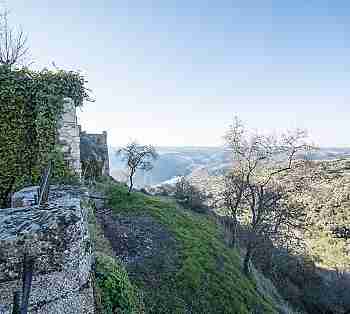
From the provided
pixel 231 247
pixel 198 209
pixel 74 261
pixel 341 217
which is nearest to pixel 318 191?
pixel 341 217

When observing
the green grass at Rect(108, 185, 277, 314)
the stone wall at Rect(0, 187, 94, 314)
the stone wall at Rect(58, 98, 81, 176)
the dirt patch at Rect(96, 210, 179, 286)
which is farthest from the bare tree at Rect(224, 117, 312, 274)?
the stone wall at Rect(0, 187, 94, 314)

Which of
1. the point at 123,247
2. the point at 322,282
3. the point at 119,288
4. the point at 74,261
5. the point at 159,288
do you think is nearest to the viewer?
the point at 74,261

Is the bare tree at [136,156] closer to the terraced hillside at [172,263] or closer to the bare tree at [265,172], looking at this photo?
the terraced hillside at [172,263]

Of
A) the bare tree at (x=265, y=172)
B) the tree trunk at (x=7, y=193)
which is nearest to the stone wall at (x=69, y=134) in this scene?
the tree trunk at (x=7, y=193)

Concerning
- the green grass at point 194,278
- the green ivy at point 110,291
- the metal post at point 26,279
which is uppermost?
the metal post at point 26,279

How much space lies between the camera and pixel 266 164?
58.3 feet

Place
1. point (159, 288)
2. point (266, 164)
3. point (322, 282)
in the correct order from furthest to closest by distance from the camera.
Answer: point (322, 282) → point (266, 164) → point (159, 288)

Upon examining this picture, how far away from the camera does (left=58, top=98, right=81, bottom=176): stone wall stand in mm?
7699

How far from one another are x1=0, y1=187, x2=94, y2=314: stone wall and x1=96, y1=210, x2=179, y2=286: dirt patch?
8.27 meters

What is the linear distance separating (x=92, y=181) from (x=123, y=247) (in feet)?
24.8

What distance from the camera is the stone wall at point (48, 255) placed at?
2064 millimetres

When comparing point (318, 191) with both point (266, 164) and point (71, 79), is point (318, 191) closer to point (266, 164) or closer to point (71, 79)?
point (266, 164)

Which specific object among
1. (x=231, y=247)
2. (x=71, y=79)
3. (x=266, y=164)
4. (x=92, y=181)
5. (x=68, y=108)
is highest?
(x=71, y=79)

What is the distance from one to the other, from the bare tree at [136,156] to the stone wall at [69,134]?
12.8 m
